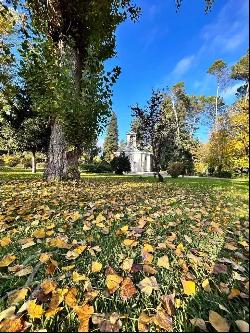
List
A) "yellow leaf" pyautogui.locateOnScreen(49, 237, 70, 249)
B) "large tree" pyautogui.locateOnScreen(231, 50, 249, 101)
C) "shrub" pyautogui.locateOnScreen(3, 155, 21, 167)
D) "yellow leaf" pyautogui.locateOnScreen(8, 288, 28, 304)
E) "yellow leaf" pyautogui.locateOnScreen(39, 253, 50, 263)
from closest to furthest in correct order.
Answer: "large tree" pyautogui.locateOnScreen(231, 50, 249, 101) → "yellow leaf" pyautogui.locateOnScreen(8, 288, 28, 304) → "yellow leaf" pyautogui.locateOnScreen(39, 253, 50, 263) → "yellow leaf" pyautogui.locateOnScreen(49, 237, 70, 249) → "shrub" pyautogui.locateOnScreen(3, 155, 21, 167)

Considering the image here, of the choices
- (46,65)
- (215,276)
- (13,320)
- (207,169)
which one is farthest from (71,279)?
(207,169)

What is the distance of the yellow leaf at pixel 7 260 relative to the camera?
2.06 m

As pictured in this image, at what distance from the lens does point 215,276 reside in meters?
1.85

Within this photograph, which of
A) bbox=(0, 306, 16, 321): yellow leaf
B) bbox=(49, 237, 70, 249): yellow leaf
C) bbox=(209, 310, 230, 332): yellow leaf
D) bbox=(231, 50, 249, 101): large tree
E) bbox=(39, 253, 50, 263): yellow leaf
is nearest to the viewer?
bbox=(231, 50, 249, 101): large tree

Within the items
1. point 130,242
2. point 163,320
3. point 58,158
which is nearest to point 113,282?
point 163,320

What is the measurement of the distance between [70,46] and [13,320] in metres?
9.81

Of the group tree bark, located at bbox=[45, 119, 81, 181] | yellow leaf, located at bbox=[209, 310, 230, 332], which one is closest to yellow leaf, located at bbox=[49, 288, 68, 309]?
yellow leaf, located at bbox=[209, 310, 230, 332]

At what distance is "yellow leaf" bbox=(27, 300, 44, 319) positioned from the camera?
1.40 metres

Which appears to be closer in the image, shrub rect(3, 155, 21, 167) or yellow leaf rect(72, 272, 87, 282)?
yellow leaf rect(72, 272, 87, 282)

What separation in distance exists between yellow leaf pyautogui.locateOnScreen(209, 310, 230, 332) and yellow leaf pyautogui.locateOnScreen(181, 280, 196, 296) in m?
0.31

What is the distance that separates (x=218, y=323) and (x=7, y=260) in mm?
1470

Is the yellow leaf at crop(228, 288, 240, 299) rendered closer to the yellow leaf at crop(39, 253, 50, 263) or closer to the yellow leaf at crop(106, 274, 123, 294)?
the yellow leaf at crop(106, 274, 123, 294)

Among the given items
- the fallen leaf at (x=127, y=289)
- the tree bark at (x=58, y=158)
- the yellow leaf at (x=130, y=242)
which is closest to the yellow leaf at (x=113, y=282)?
the fallen leaf at (x=127, y=289)

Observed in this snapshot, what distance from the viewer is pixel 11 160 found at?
39.8 meters
